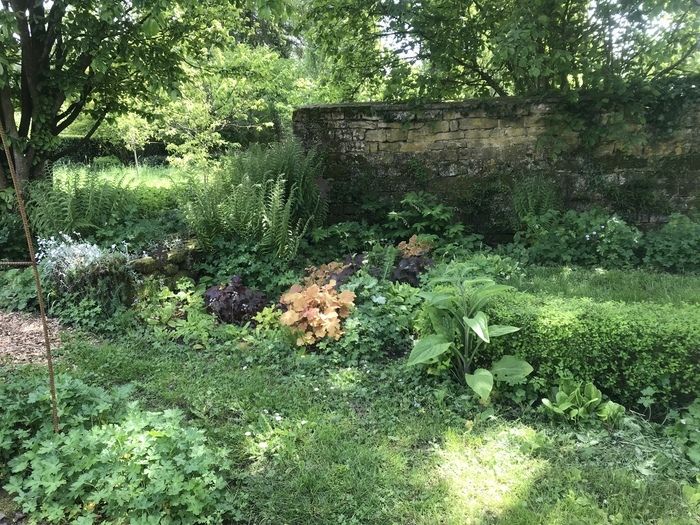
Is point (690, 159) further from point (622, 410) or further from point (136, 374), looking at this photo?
point (136, 374)

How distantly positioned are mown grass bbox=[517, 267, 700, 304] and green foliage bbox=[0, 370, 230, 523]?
2.89 m

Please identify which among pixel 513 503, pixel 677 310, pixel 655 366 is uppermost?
pixel 677 310

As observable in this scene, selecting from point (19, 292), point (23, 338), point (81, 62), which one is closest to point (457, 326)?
point (23, 338)

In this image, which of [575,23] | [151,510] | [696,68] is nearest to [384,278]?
[151,510]

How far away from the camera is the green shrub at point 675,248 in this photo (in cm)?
502

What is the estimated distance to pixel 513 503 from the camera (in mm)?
2385

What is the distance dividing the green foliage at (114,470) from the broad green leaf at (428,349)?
1.32 metres

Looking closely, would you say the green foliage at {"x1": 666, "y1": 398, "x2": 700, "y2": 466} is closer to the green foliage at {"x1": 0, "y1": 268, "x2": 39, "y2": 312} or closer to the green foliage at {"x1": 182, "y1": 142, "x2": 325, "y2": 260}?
the green foliage at {"x1": 182, "y1": 142, "x2": 325, "y2": 260}

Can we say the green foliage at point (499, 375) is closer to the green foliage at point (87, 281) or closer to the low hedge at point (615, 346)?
the low hedge at point (615, 346)

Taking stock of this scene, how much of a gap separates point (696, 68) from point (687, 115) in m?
0.73

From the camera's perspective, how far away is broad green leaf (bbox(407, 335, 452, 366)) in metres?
3.22

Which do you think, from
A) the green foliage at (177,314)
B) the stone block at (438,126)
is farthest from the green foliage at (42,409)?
the stone block at (438,126)

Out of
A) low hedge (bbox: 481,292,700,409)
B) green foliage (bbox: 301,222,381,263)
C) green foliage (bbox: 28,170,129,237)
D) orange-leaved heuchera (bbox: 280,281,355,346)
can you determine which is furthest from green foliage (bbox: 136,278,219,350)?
low hedge (bbox: 481,292,700,409)

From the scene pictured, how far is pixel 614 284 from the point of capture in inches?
176
